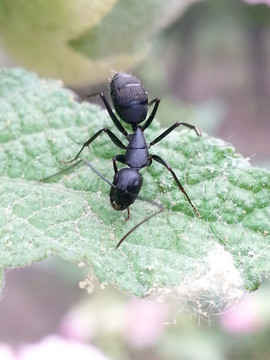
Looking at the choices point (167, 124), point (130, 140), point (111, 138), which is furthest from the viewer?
point (167, 124)

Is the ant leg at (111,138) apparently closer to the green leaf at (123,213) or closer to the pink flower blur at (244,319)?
the green leaf at (123,213)

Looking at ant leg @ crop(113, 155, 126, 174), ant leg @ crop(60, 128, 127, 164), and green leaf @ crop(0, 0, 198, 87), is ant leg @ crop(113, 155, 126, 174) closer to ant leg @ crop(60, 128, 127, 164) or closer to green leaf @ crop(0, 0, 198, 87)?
ant leg @ crop(60, 128, 127, 164)

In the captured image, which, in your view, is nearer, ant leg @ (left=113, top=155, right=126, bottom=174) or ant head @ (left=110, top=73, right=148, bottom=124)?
ant leg @ (left=113, top=155, right=126, bottom=174)

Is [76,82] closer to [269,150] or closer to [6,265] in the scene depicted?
[6,265]

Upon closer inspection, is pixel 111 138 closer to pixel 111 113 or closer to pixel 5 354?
pixel 111 113

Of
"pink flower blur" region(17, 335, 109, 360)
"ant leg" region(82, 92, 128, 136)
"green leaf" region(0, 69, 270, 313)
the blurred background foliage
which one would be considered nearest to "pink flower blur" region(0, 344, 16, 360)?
"pink flower blur" region(17, 335, 109, 360)

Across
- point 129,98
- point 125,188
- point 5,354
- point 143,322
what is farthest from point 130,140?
point 143,322

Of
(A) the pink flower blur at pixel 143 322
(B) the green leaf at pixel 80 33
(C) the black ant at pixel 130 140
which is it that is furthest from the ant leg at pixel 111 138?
(A) the pink flower blur at pixel 143 322
